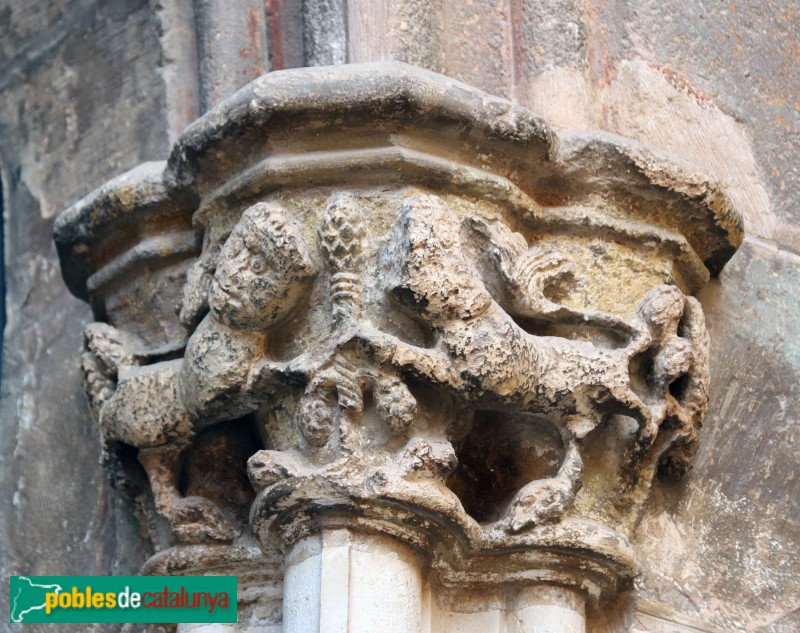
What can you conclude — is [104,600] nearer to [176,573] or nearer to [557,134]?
[176,573]

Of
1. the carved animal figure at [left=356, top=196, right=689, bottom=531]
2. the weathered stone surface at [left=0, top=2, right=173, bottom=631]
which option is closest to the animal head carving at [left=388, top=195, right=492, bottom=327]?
the carved animal figure at [left=356, top=196, right=689, bottom=531]

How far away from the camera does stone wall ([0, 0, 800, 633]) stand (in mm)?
2195

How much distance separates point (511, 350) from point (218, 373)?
1.23 feet

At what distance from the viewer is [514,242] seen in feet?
6.77

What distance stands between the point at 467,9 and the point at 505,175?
1.09ft

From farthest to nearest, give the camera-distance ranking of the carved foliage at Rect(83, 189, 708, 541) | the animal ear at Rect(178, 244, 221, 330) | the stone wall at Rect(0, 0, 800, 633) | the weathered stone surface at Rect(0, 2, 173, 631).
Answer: the weathered stone surface at Rect(0, 2, 173, 631)
the stone wall at Rect(0, 0, 800, 633)
the animal ear at Rect(178, 244, 221, 330)
the carved foliage at Rect(83, 189, 708, 541)

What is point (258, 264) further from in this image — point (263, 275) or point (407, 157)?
point (407, 157)

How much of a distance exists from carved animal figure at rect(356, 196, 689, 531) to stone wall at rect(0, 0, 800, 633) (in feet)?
0.73

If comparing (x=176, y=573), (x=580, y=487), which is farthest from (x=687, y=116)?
(x=176, y=573)

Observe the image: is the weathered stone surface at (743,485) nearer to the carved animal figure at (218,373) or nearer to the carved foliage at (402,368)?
the carved foliage at (402,368)

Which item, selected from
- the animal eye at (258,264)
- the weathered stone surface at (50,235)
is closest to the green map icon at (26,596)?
the weathered stone surface at (50,235)

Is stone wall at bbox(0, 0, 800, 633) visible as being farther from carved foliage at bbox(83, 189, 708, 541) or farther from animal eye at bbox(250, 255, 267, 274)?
animal eye at bbox(250, 255, 267, 274)

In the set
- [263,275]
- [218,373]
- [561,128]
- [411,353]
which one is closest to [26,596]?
[218,373]

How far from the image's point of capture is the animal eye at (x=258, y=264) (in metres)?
2.00
